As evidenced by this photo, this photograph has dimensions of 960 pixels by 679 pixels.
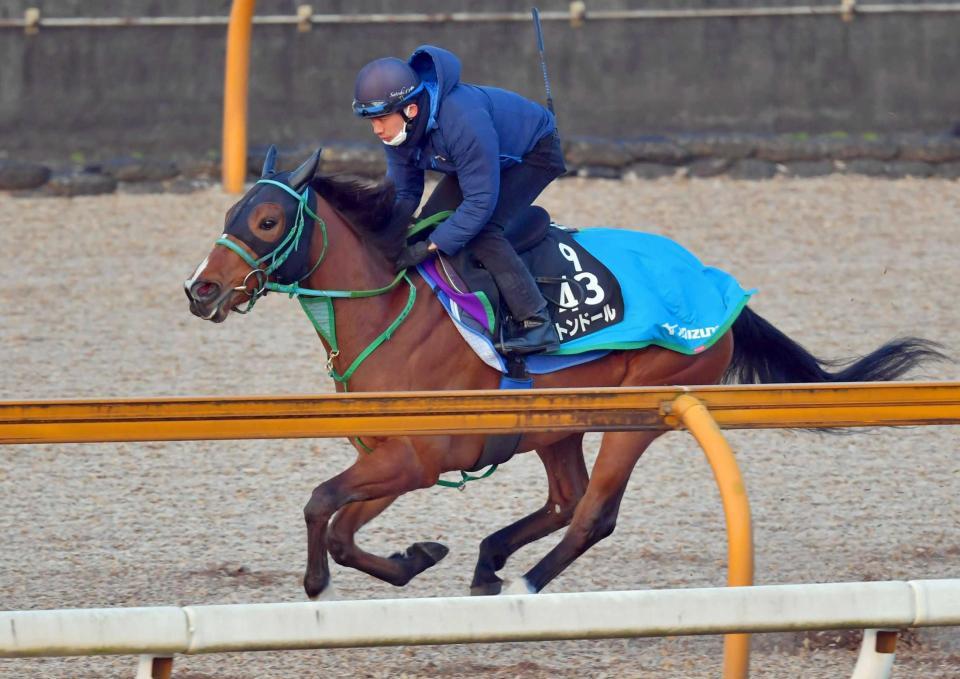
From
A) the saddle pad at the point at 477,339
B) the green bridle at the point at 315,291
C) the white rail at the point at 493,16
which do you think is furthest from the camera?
the white rail at the point at 493,16

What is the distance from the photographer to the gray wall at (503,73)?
11.6 m

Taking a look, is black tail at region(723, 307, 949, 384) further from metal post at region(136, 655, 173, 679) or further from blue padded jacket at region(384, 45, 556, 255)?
metal post at region(136, 655, 173, 679)

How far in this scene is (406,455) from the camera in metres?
4.82

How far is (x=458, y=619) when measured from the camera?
318cm

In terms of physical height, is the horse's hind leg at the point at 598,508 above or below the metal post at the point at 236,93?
below

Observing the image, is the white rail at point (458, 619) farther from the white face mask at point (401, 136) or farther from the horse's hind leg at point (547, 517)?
the white face mask at point (401, 136)

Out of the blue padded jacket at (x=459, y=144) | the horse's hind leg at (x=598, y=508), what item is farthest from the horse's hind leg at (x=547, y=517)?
the blue padded jacket at (x=459, y=144)

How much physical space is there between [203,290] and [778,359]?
224 centimetres

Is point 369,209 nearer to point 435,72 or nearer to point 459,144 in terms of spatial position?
point 459,144

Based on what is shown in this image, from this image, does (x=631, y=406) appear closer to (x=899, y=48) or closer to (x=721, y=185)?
(x=721, y=185)

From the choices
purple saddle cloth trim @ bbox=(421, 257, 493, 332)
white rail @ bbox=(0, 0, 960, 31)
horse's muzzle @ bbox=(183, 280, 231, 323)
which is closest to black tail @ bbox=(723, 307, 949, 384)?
purple saddle cloth trim @ bbox=(421, 257, 493, 332)

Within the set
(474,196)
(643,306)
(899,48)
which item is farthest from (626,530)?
(899,48)

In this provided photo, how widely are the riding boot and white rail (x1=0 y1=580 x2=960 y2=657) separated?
1.87 metres

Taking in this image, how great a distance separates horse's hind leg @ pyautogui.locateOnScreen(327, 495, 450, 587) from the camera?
15.8ft
